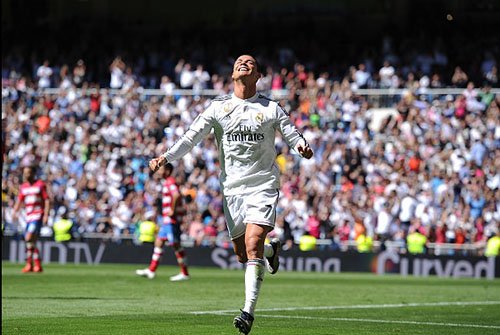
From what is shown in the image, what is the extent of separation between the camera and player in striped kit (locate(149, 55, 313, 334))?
33.7ft

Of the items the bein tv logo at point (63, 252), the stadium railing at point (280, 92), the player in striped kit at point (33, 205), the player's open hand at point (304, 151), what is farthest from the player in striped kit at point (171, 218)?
the stadium railing at point (280, 92)

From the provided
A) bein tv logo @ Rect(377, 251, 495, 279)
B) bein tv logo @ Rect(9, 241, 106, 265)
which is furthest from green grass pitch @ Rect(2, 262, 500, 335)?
bein tv logo @ Rect(9, 241, 106, 265)

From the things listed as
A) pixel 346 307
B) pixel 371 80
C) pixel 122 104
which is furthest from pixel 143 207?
pixel 346 307

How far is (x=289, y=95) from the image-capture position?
1337 inches

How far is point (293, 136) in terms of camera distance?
10227mm

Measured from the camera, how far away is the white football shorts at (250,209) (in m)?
10.2

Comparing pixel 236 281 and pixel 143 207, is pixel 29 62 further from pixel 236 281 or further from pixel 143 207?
pixel 236 281

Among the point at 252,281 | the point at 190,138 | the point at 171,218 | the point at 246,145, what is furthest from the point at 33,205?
the point at 252,281

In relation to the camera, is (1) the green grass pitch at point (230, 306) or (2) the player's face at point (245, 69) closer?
Answer: (2) the player's face at point (245, 69)

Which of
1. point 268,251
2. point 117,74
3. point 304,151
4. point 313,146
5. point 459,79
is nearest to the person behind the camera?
point 304,151

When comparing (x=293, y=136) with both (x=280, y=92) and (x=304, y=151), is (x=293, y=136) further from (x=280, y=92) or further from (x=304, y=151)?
(x=280, y=92)

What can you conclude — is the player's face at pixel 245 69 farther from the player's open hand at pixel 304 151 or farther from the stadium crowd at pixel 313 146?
the stadium crowd at pixel 313 146

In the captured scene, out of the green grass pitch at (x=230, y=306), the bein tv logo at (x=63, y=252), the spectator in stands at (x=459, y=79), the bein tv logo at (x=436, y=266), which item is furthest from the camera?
the spectator in stands at (x=459, y=79)

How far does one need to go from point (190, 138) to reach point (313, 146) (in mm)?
21989
